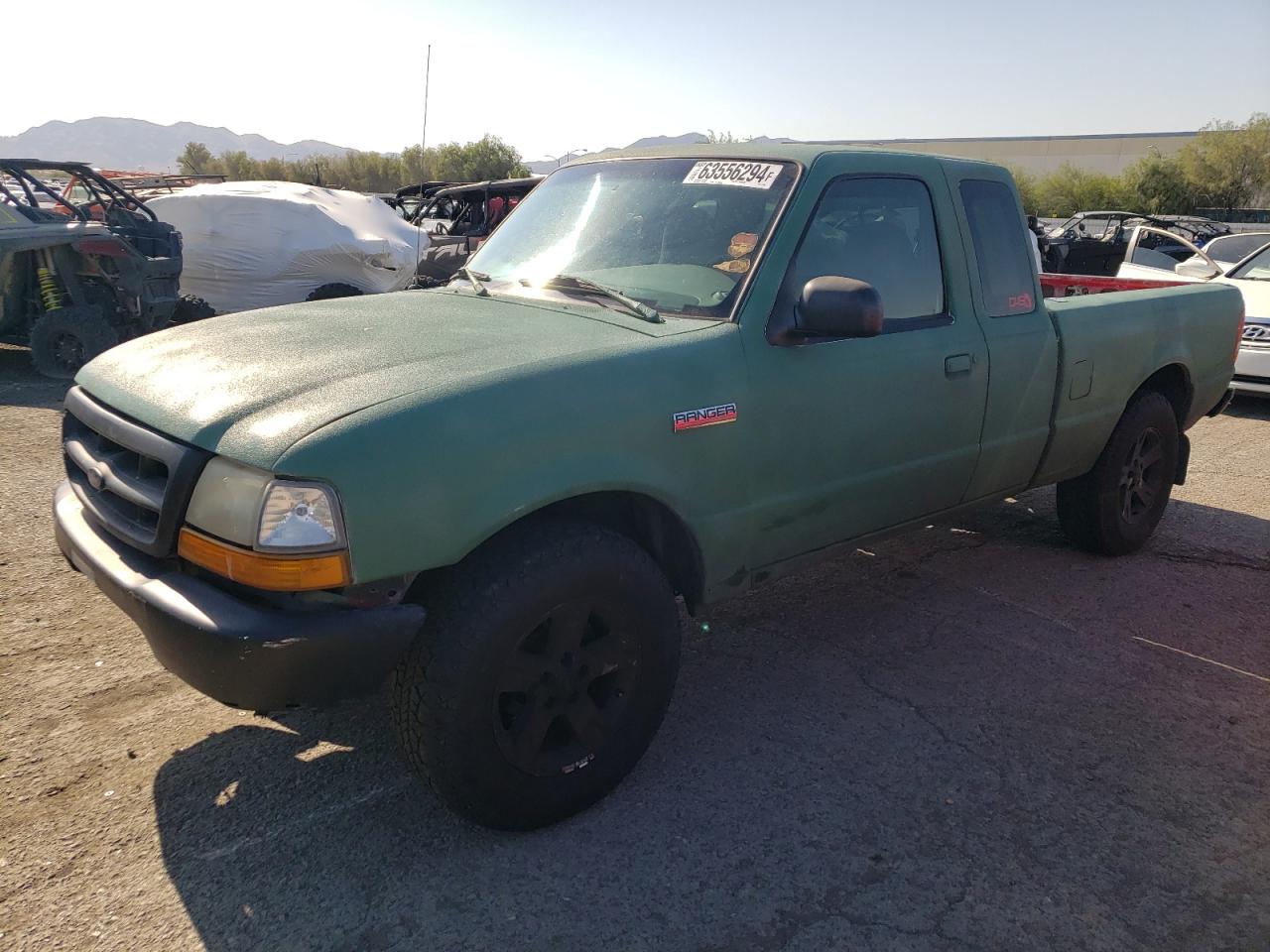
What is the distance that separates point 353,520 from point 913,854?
1.81 meters

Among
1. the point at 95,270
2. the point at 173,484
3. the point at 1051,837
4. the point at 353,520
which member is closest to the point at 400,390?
the point at 353,520

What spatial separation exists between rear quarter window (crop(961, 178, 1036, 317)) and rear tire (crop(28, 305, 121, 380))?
798 cm

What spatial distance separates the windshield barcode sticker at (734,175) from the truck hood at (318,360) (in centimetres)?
68

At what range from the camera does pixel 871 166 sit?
3596mm

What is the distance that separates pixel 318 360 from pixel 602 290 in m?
0.99

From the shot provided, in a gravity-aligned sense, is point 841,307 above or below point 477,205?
below

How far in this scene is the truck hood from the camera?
238cm

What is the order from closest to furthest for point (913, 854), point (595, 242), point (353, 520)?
point (353, 520) → point (913, 854) → point (595, 242)

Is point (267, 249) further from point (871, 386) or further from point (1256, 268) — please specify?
point (1256, 268)

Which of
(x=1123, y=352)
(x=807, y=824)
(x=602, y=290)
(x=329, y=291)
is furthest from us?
(x=329, y=291)

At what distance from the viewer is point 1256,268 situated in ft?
32.2

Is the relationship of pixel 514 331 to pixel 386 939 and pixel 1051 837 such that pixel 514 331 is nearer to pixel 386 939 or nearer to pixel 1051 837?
pixel 386 939

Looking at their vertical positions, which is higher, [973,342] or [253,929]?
[973,342]

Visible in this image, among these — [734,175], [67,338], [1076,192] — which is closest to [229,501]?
[734,175]
